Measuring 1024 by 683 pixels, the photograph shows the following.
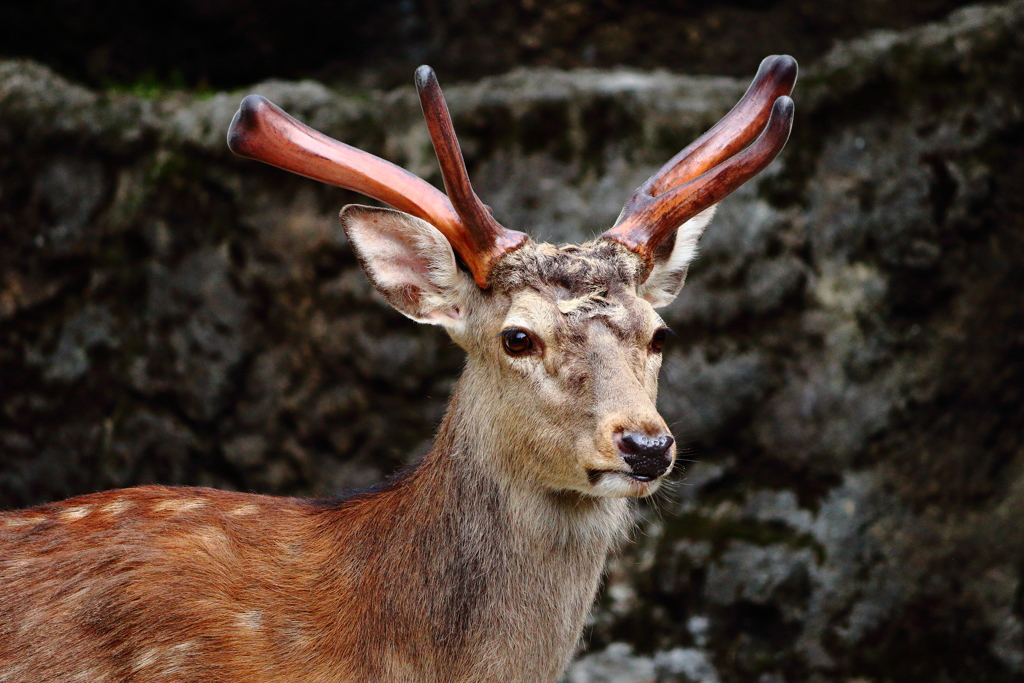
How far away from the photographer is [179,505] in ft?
11.5

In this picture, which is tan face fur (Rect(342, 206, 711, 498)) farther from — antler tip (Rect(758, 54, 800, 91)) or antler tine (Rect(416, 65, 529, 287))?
antler tip (Rect(758, 54, 800, 91))

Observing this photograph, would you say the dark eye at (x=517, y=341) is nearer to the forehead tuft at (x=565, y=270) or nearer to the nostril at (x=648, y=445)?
the forehead tuft at (x=565, y=270)

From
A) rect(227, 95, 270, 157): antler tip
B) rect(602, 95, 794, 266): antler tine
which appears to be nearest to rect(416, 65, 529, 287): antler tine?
rect(602, 95, 794, 266): antler tine

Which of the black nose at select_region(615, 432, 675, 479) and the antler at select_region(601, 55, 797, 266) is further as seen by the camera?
the antler at select_region(601, 55, 797, 266)

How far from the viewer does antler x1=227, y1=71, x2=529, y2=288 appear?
3.26 meters

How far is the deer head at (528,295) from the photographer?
3.06 metres

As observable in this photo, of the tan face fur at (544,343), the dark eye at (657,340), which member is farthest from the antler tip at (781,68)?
the dark eye at (657,340)

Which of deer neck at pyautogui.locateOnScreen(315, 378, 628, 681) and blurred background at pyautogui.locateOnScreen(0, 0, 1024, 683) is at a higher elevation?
blurred background at pyautogui.locateOnScreen(0, 0, 1024, 683)

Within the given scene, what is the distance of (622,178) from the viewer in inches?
238

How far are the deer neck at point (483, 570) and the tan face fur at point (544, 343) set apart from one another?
0.08 meters

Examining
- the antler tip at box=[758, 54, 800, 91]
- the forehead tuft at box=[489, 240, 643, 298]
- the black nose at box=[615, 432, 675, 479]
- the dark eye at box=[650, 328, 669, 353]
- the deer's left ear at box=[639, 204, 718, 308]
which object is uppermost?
the antler tip at box=[758, 54, 800, 91]

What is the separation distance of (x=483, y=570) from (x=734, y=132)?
183cm

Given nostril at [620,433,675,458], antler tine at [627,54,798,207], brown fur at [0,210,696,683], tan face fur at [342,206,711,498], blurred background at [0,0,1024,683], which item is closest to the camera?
nostril at [620,433,675,458]

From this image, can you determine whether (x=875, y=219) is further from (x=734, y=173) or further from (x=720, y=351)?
→ (x=734, y=173)
